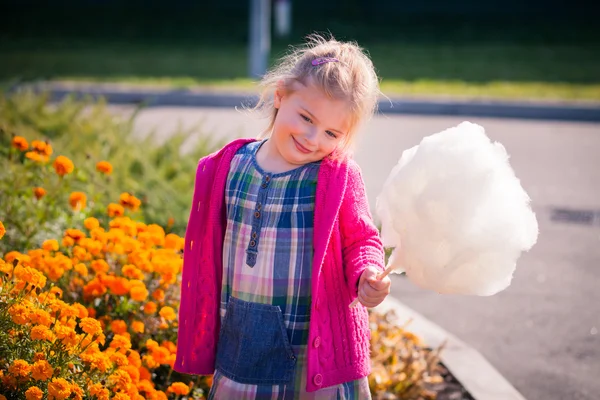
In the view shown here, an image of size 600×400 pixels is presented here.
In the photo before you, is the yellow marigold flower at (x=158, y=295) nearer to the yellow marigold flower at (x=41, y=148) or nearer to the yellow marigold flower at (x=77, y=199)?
the yellow marigold flower at (x=77, y=199)

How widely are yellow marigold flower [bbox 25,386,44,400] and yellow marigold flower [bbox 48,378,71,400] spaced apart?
3 centimetres

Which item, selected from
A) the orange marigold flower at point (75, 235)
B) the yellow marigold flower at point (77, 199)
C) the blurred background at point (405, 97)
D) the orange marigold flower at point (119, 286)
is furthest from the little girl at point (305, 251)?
the blurred background at point (405, 97)

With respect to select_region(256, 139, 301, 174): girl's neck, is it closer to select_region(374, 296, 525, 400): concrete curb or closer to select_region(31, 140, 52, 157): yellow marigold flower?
select_region(31, 140, 52, 157): yellow marigold flower

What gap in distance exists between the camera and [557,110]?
10961 millimetres

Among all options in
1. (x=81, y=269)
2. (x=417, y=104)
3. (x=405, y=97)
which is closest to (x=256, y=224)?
(x=81, y=269)

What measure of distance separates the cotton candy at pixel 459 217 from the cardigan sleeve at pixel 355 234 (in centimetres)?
9

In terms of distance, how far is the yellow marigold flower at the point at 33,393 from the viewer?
2.19 m

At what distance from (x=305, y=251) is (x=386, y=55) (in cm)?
1441

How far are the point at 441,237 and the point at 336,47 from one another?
652mm

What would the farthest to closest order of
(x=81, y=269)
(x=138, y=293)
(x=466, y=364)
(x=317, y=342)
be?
(x=466, y=364) < (x=81, y=269) < (x=138, y=293) < (x=317, y=342)

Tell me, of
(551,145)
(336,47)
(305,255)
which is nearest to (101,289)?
(305,255)

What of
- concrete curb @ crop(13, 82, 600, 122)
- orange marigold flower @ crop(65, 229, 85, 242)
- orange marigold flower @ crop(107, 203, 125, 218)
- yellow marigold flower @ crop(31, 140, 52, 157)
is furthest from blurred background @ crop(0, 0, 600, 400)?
orange marigold flower @ crop(65, 229, 85, 242)

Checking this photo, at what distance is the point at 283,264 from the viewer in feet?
7.66

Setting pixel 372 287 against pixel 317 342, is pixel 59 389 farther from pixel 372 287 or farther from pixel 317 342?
pixel 372 287
